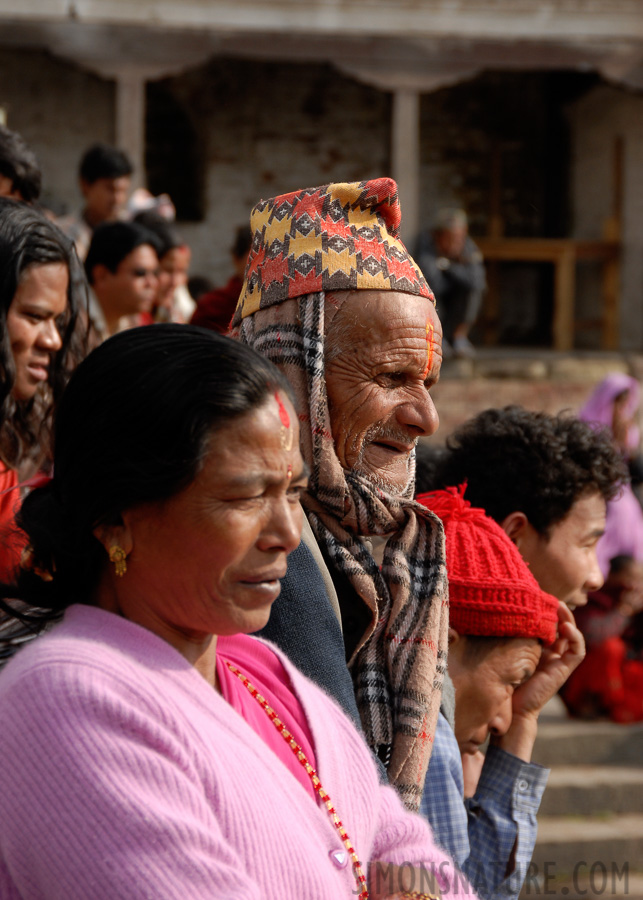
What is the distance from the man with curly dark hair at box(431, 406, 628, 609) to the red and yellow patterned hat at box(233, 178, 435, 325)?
1.96 feet

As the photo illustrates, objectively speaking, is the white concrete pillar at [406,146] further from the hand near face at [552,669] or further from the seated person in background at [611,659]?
the hand near face at [552,669]

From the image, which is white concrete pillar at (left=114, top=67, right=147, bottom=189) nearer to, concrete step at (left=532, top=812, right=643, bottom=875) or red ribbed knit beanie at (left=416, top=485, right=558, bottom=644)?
concrete step at (left=532, top=812, right=643, bottom=875)

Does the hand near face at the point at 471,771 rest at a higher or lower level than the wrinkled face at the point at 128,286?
lower

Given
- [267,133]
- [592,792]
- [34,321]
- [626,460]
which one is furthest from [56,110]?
[34,321]

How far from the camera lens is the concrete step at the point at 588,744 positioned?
5699 mm

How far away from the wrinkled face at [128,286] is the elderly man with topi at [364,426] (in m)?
2.89

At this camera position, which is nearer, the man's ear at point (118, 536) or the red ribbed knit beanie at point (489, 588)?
the man's ear at point (118, 536)

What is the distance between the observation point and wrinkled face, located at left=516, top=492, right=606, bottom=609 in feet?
8.30

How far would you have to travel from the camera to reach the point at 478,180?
14.6 meters

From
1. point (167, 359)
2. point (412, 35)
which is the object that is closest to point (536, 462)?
point (167, 359)

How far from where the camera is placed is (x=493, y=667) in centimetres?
217

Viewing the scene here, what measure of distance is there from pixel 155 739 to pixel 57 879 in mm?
167

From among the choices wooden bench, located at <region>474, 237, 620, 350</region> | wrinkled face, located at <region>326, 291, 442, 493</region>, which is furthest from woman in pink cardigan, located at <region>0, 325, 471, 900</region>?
wooden bench, located at <region>474, 237, 620, 350</region>

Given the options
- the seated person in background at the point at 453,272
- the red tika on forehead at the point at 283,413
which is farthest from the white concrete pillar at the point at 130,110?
the red tika on forehead at the point at 283,413
